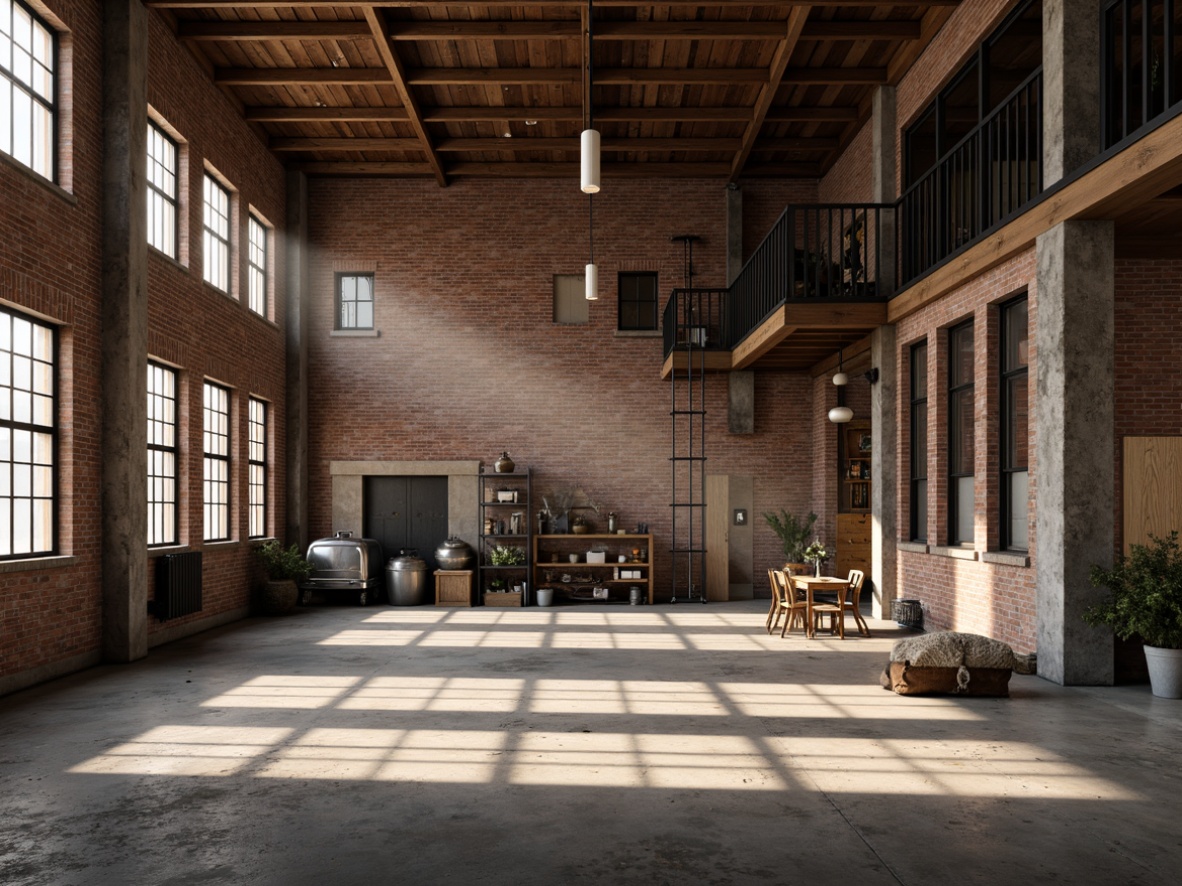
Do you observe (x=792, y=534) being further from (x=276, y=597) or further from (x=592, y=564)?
(x=276, y=597)

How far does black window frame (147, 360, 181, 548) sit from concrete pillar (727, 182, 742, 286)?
8.97m

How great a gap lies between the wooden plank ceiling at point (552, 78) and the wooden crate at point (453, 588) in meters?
6.63

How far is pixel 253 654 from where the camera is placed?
31.5 ft

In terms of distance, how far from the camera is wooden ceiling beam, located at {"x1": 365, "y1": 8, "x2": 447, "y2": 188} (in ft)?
34.8

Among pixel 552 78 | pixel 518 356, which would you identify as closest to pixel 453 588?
pixel 518 356

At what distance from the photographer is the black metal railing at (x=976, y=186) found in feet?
27.0

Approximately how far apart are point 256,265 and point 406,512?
4.65 m

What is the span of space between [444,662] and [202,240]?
6475mm

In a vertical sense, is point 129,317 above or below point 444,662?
above

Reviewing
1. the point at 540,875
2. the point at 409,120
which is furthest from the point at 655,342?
the point at 540,875

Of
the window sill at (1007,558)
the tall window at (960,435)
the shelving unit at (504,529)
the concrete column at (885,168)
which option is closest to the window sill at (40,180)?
the shelving unit at (504,529)

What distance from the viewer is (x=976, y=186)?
9773mm

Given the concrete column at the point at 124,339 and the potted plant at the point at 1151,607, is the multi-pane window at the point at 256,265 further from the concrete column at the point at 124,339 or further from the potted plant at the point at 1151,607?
the potted plant at the point at 1151,607

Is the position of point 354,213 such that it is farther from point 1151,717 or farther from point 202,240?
point 1151,717
